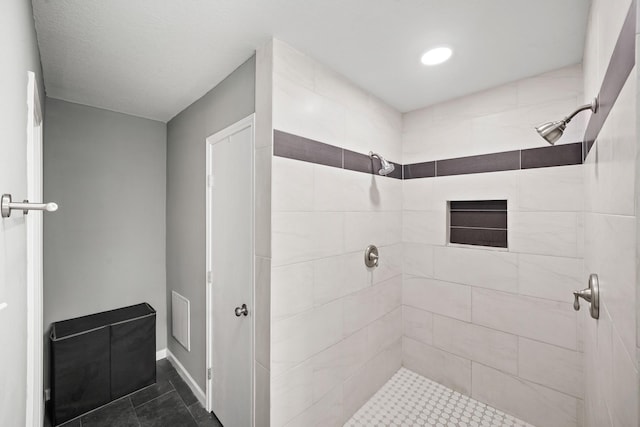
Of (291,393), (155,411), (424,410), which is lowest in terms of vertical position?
(155,411)

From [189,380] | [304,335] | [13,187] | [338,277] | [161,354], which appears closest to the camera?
[13,187]

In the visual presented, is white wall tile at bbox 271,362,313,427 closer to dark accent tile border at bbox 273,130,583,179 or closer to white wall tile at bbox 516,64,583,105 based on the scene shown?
dark accent tile border at bbox 273,130,583,179

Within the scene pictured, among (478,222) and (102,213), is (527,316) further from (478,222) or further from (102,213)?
(102,213)

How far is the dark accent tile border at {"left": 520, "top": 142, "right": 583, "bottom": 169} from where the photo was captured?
161cm

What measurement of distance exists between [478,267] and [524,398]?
2.88 ft

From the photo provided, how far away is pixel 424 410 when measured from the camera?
1876 millimetres

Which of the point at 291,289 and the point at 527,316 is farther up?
the point at 291,289

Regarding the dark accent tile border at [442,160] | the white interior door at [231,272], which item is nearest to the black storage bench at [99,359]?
the white interior door at [231,272]

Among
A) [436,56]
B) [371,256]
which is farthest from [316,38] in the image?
[371,256]

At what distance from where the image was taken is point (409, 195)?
2363 mm

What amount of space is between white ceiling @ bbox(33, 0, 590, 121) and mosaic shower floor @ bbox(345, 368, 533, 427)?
7.55 feet

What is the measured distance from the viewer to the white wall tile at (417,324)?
224 centimetres

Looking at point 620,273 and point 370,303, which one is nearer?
point 620,273

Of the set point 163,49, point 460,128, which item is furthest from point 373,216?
point 163,49
